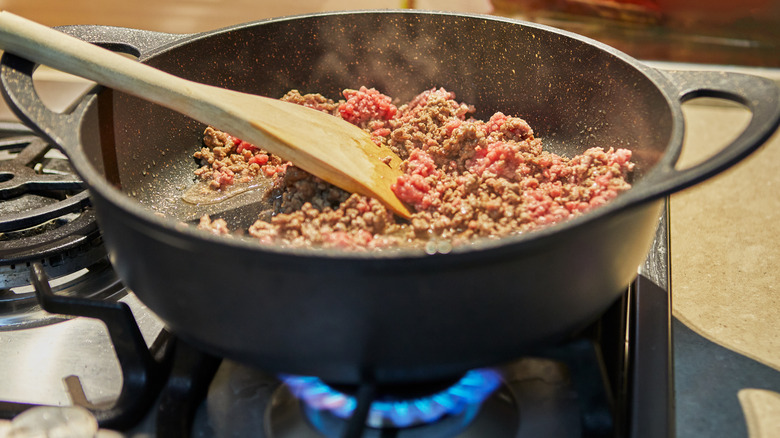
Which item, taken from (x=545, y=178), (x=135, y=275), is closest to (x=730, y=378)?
Result: (x=545, y=178)

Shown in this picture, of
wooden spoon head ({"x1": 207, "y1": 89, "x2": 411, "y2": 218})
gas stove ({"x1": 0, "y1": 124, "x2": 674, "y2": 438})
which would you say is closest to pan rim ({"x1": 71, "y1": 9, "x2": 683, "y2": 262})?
gas stove ({"x1": 0, "y1": 124, "x2": 674, "y2": 438})

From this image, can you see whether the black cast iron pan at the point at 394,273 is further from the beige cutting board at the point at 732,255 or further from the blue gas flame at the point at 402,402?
the beige cutting board at the point at 732,255

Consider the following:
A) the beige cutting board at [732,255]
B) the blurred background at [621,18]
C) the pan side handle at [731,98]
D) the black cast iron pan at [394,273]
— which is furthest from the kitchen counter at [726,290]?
the blurred background at [621,18]

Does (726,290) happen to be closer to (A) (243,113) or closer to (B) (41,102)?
(A) (243,113)

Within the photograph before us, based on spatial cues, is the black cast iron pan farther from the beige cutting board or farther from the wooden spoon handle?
the beige cutting board

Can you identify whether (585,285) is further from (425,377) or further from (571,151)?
(571,151)

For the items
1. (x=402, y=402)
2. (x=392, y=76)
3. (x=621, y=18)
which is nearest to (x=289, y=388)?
(x=402, y=402)
